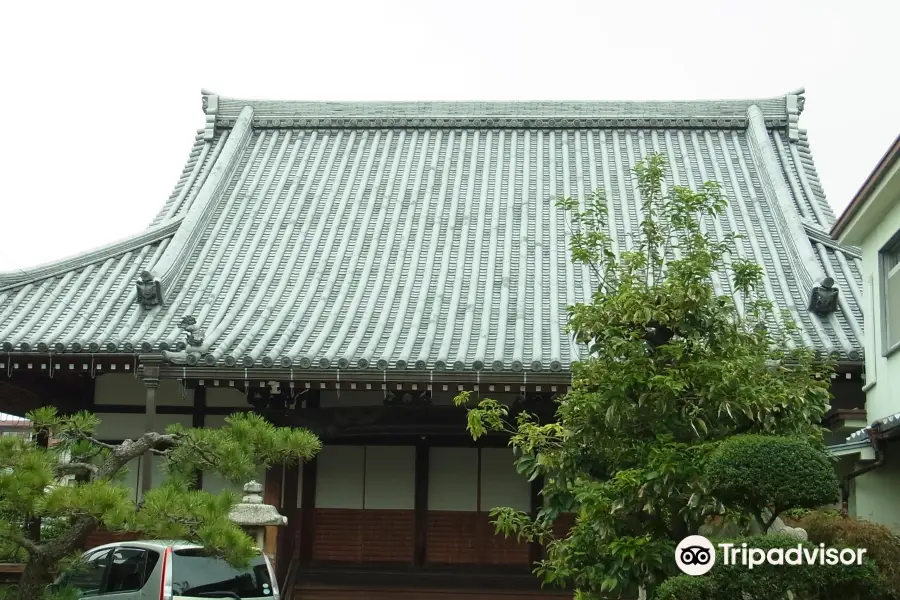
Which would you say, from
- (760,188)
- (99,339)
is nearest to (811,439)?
(99,339)

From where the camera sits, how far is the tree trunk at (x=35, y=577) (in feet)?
24.9

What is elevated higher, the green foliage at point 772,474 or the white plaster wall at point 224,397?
the white plaster wall at point 224,397

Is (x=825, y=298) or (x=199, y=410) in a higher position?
(x=825, y=298)

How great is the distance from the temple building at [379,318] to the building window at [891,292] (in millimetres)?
960

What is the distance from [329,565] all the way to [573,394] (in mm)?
6303

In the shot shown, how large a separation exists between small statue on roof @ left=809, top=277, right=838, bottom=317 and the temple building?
0.08ft

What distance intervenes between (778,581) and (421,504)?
715cm

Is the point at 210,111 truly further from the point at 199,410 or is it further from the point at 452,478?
the point at 452,478

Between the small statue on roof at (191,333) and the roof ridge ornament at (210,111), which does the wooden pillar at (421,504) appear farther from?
the roof ridge ornament at (210,111)

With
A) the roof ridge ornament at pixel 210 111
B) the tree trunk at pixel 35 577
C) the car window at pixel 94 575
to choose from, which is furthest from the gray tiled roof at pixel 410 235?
the tree trunk at pixel 35 577

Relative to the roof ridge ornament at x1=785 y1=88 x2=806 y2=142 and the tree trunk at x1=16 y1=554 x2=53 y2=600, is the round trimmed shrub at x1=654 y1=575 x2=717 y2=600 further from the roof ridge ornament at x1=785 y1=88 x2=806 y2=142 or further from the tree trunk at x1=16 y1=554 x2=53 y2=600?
the roof ridge ornament at x1=785 y1=88 x2=806 y2=142

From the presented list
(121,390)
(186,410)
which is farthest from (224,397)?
(121,390)

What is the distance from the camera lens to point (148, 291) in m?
13.6

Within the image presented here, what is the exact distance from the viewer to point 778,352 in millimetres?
8141
